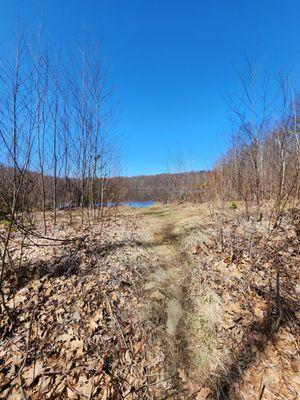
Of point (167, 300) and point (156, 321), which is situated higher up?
point (167, 300)

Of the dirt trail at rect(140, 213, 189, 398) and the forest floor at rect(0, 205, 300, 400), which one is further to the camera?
the dirt trail at rect(140, 213, 189, 398)

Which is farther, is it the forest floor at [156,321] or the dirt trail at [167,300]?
the dirt trail at [167,300]

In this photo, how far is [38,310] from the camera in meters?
2.75

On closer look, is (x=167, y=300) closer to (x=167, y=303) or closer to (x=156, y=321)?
(x=167, y=303)

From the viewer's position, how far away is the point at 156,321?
263 centimetres

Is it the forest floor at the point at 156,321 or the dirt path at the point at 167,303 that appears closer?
the forest floor at the point at 156,321

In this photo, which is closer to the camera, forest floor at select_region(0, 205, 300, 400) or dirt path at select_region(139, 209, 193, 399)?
forest floor at select_region(0, 205, 300, 400)

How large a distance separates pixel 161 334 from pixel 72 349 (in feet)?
3.18

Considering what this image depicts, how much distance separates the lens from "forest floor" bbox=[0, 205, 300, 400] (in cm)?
200

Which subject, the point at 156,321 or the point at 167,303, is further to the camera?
the point at 167,303

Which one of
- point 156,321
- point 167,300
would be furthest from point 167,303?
point 156,321

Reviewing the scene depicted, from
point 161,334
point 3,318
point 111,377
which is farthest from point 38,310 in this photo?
point 161,334

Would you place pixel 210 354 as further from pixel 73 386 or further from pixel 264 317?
pixel 73 386

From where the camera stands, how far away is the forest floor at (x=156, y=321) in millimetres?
2004
